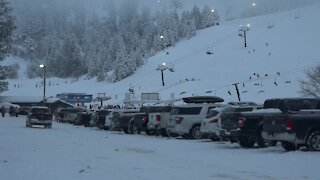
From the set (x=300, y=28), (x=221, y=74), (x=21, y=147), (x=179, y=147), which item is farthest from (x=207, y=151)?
(x=300, y=28)

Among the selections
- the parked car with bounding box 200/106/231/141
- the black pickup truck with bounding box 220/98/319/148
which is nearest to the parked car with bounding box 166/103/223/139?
the parked car with bounding box 200/106/231/141

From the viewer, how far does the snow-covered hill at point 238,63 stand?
3219 inches

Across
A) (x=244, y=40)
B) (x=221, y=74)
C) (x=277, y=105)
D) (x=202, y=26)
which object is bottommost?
(x=277, y=105)

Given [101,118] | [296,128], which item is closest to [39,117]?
[101,118]

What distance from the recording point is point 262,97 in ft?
226

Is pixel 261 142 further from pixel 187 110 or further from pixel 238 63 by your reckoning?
pixel 238 63

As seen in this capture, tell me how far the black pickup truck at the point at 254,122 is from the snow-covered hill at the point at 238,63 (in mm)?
45054

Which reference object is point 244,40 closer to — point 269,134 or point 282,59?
point 282,59

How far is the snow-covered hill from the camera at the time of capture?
81.8 meters

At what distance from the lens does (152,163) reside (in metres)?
15.6

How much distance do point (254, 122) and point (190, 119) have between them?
6.52 meters

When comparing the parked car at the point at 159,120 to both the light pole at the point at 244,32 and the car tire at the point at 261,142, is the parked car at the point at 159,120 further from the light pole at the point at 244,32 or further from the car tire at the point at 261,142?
the light pole at the point at 244,32

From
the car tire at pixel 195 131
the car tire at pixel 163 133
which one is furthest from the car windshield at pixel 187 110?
the car tire at pixel 163 133

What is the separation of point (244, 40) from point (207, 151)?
359ft
